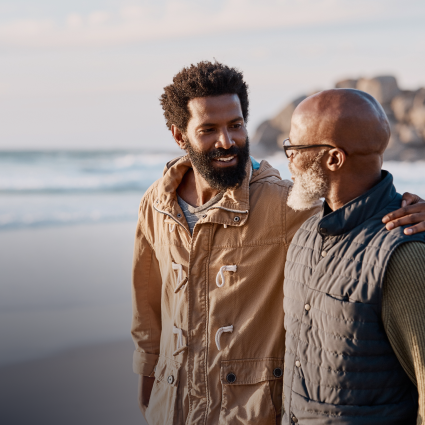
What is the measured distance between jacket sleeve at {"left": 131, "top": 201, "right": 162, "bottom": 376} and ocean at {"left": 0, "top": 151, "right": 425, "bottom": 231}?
6.79m

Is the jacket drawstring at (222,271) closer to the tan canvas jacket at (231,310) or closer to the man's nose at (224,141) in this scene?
the tan canvas jacket at (231,310)

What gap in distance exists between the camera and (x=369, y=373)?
1675 millimetres

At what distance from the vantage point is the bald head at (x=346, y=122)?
71.0 inches

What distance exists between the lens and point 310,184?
1908 millimetres

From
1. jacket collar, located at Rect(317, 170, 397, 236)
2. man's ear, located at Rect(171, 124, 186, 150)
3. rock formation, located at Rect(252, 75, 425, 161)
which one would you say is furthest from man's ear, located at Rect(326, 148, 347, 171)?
rock formation, located at Rect(252, 75, 425, 161)

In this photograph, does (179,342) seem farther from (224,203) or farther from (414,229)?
(414,229)

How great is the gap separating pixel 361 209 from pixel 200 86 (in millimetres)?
1098

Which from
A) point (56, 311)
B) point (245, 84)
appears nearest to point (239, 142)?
point (245, 84)

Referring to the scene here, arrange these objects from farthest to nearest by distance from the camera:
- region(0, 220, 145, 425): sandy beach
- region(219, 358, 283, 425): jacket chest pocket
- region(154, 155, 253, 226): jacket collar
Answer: region(0, 220, 145, 425): sandy beach < region(154, 155, 253, 226): jacket collar < region(219, 358, 283, 425): jacket chest pocket

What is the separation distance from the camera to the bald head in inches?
71.0

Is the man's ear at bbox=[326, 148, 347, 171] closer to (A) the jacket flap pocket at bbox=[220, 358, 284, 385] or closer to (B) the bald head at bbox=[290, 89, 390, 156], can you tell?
(B) the bald head at bbox=[290, 89, 390, 156]

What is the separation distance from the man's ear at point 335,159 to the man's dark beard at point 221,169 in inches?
24.8

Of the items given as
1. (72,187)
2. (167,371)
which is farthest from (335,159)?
(72,187)

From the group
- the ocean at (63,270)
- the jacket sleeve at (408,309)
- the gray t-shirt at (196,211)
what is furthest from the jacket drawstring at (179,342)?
the ocean at (63,270)
